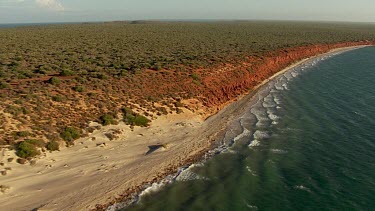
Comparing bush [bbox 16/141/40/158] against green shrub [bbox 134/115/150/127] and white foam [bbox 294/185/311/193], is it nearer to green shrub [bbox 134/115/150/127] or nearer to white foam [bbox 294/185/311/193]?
green shrub [bbox 134/115/150/127]

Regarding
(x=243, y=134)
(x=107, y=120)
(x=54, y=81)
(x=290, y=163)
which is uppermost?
(x=54, y=81)

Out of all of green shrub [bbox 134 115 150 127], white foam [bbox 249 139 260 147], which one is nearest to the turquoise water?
white foam [bbox 249 139 260 147]

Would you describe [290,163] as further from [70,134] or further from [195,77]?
[195,77]

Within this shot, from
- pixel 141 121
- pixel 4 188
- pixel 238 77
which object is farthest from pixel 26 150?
pixel 238 77

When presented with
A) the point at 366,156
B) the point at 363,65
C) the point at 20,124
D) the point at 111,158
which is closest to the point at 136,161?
the point at 111,158

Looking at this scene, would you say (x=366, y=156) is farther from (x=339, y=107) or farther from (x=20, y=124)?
(x=20, y=124)

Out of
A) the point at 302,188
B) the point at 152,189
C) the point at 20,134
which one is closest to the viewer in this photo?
the point at 302,188

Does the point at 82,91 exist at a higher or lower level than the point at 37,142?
higher
